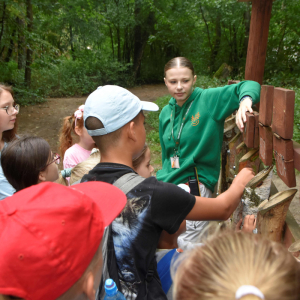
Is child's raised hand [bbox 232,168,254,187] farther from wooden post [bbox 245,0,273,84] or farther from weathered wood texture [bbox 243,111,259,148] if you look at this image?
wooden post [bbox 245,0,273,84]

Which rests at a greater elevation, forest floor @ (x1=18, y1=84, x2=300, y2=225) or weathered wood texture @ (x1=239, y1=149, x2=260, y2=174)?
weathered wood texture @ (x1=239, y1=149, x2=260, y2=174)

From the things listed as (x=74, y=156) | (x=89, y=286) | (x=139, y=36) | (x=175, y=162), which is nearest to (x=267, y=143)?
(x=175, y=162)

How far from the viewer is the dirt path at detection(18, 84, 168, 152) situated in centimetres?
830

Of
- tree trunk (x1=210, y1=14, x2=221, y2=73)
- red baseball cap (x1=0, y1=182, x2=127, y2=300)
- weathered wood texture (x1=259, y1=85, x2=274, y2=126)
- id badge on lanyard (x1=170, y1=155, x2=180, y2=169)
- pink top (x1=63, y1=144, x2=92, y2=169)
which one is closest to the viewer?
red baseball cap (x1=0, y1=182, x2=127, y2=300)

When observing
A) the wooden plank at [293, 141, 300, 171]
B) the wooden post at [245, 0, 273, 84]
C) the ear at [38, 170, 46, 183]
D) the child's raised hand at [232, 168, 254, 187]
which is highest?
the wooden post at [245, 0, 273, 84]

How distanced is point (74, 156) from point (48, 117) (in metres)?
8.04

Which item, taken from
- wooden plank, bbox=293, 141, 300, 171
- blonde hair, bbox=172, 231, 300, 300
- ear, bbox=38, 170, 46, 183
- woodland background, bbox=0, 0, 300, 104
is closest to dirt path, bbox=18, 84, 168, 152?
woodland background, bbox=0, 0, 300, 104

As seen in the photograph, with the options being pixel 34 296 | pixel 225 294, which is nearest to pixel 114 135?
pixel 34 296

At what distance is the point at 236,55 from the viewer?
1402cm

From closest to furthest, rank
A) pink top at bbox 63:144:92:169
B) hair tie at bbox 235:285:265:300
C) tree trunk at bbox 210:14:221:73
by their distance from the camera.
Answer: hair tie at bbox 235:285:265:300 < pink top at bbox 63:144:92:169 < tree trunk at bbox 210:14:221:73

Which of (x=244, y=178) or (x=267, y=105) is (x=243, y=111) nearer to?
(x=267, y=105)

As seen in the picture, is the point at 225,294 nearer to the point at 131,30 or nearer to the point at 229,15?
the point at 229,15

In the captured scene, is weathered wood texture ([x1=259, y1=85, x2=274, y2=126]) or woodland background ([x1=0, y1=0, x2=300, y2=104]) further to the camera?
woodland background ([x1=0, y1=0, x2=300, y2=104])

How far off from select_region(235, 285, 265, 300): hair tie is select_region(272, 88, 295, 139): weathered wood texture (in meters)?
0.86
